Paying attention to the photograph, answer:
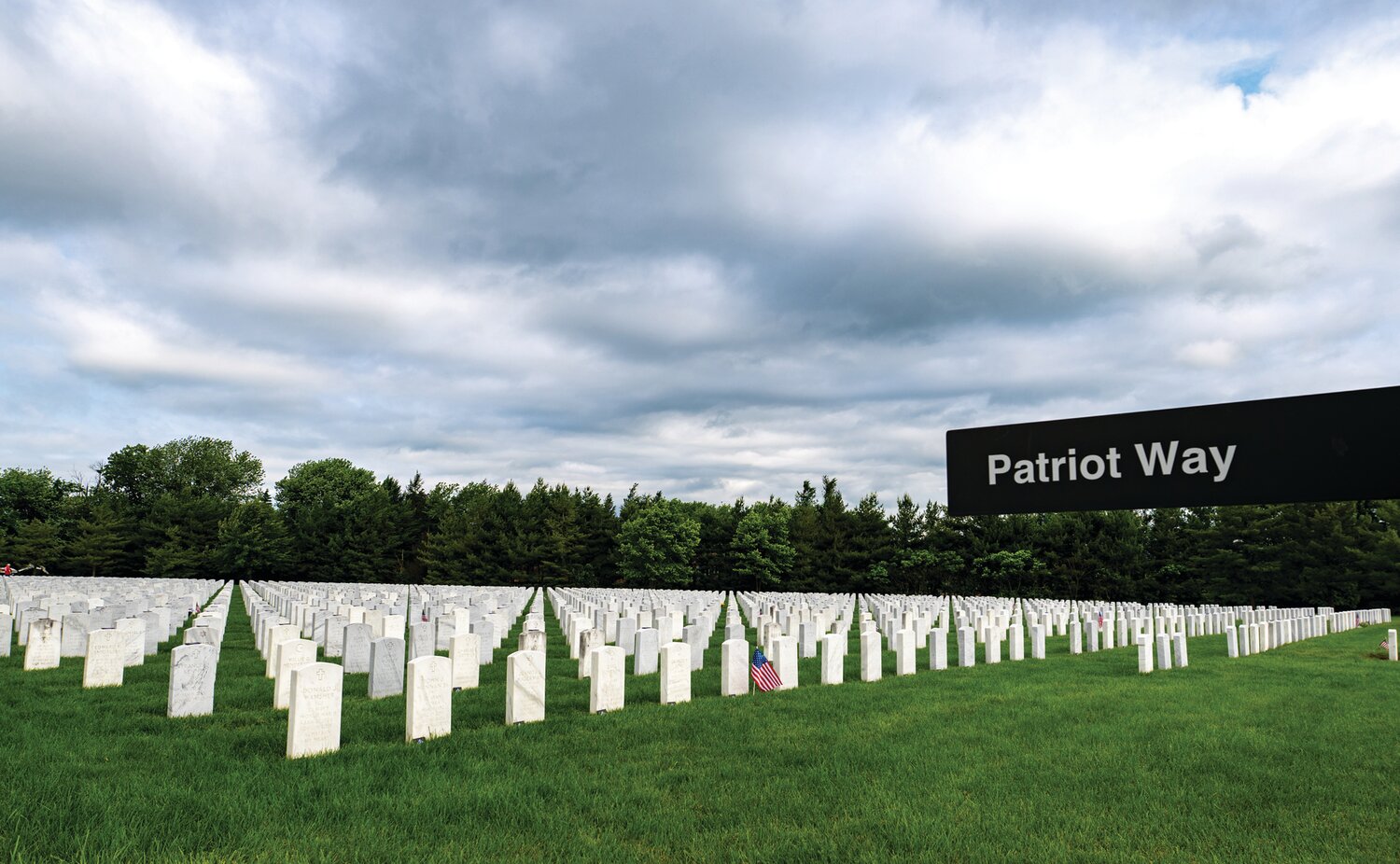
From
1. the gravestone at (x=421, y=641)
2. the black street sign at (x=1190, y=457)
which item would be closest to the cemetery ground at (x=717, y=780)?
the gravestone at (x=421, y=641)

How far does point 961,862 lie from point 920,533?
175ft

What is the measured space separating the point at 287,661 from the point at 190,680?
3.04 ft

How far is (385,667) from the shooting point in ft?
30.9

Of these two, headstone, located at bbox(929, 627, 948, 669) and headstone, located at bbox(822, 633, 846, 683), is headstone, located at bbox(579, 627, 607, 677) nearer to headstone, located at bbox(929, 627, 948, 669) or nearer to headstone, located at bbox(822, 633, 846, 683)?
headstone, located at bbox(822, 633, 846, 683)

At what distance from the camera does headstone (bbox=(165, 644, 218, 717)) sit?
802 centimetres

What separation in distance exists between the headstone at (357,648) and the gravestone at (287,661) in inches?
88.8

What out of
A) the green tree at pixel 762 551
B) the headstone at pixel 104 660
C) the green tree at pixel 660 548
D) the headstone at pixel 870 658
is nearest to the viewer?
the headstone at pixel 104 660

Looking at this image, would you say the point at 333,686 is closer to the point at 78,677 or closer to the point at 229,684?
the point at 229,684

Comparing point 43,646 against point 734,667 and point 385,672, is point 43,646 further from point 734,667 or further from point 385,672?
point 734,667

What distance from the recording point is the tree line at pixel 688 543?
4459 centimetres

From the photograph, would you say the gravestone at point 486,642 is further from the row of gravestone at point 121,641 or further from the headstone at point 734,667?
the headstone at point 734,667

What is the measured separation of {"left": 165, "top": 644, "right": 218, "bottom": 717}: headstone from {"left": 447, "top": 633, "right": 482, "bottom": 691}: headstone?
273 cm

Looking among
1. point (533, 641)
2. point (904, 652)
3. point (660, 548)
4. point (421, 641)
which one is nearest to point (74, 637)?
point (421, 641)

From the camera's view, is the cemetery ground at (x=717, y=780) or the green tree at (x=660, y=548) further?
the green tree at (x=660, y=548)
